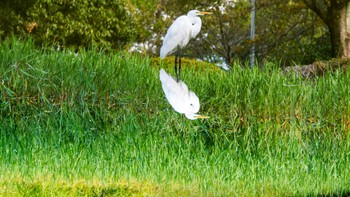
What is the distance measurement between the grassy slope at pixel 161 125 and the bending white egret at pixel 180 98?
2.34 metres

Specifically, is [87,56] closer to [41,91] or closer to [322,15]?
[41,91]

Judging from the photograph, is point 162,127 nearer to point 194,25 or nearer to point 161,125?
point 161,125

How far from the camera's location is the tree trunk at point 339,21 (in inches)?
595

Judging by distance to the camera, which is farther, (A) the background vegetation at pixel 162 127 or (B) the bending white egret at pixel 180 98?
(A) the background vegetation at pixel 162 127

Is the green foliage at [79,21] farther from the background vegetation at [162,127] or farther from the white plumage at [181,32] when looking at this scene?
the white plumage at [181,32]

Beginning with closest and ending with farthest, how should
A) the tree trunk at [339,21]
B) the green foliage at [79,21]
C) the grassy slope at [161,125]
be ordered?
the grassy slope at [161,125]
the tree trunk at [339,21]
the green foliage at [79,21]

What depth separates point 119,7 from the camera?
1953 centimetres

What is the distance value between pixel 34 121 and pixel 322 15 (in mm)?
9667

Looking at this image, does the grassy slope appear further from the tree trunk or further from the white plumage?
the tree trunk

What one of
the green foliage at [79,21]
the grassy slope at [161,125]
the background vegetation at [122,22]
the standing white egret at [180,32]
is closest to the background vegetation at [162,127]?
the grassy slope at [161,125]

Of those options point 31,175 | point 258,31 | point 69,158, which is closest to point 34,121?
point 69,158

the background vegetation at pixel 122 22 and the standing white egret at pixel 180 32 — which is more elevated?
the background vegetation at pixel 122 22

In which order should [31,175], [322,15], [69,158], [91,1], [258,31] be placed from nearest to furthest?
1. [31,175]
2. [69,158]
3. [322,15]
4. [91,1]
5. [258,31]

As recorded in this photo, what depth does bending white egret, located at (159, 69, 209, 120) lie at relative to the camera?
3.75 meters
